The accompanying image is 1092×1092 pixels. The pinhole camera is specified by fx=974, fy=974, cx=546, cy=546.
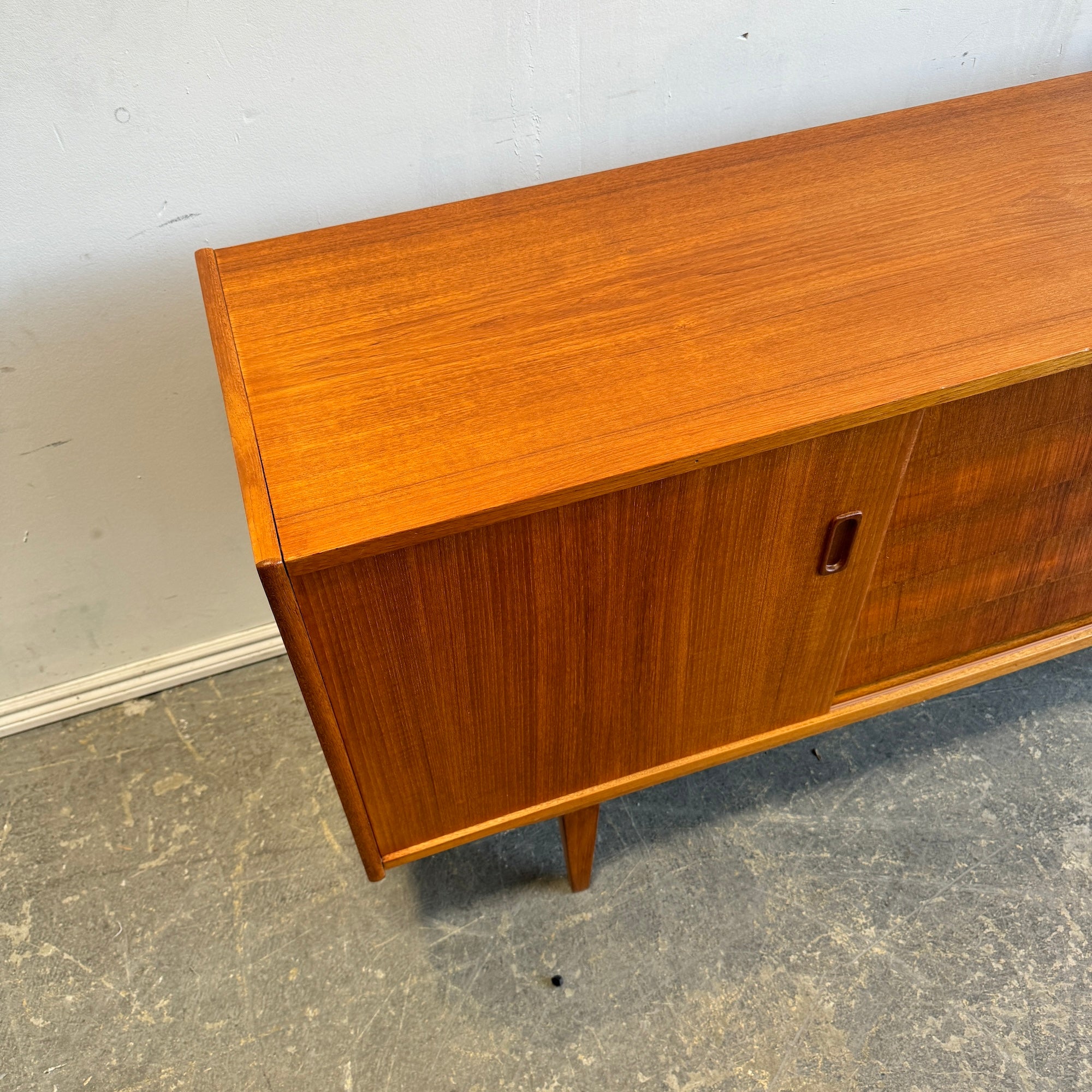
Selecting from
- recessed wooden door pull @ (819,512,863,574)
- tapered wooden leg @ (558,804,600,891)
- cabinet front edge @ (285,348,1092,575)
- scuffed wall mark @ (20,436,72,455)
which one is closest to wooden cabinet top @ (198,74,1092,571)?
cabinet front edge @ (285,348,1092,575)

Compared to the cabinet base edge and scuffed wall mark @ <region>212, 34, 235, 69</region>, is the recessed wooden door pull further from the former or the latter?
scuffed wall mark @ <region>212, 34, 235, 69</region>

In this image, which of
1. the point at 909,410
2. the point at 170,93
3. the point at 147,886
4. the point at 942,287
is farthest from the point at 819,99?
the point at 147,886

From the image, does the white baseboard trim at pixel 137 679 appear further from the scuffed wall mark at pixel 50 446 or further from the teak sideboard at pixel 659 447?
the teak sideboard at pixel 659 447

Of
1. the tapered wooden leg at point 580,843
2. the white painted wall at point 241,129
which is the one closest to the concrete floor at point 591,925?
the tapered wooden leg at point 580,843

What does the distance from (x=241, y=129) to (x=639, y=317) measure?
19.4 inches

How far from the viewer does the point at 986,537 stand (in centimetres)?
98

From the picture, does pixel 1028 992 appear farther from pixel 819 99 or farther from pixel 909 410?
pixel 819 99

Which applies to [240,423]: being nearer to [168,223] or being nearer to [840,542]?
[168,223]

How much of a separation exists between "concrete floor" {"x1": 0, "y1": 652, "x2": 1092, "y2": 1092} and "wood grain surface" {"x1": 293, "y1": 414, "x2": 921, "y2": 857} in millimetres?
282

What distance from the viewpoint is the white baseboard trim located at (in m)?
1.41

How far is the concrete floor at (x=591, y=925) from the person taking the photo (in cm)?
109

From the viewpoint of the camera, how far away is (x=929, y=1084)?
106 centimetres

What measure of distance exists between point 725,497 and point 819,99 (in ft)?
2.20

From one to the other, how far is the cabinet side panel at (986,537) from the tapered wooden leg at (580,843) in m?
0.33
